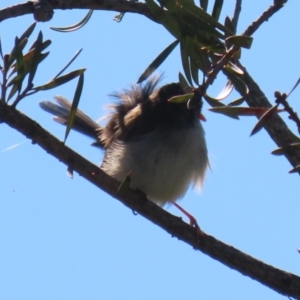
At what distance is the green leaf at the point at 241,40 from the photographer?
5.79 feet

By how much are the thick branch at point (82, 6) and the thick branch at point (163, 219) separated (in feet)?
1.06

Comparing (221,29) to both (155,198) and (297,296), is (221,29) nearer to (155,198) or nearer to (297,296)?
(297,296)

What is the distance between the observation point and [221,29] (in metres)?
1.97

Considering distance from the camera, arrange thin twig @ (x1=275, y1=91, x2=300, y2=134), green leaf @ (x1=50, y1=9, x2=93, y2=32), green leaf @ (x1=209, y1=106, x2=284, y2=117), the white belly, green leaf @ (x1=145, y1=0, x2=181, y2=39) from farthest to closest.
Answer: the white belly → green leaf @ (x1=50, y1=9, x2=93, y2=32) → green leaf @ (x1=145, y1=0, x2=181, y2=39) → green leaf @ (x1=209, y1=106, x2=284, y2=117) → thin twig @ (x1=275, y1=91, x2=300, y2=134)

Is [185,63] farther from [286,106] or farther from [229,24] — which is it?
[286,106]

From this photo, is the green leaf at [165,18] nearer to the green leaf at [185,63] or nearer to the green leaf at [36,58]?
the green leaf at [185,63]

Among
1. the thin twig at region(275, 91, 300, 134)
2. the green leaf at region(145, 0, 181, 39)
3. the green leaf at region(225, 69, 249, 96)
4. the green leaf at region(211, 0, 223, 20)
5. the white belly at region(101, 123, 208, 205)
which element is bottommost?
the thin twig at region(275, 91, 300, 134)

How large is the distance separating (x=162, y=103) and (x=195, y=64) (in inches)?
107

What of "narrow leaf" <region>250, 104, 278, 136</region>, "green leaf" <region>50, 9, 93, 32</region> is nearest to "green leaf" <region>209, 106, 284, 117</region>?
"narrow leaf" <region>250, 104, 278, 136</region>

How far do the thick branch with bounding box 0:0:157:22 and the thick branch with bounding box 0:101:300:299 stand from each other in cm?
32

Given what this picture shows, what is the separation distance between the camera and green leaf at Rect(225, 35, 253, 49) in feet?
5.79

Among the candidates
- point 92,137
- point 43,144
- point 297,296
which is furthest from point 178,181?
point 43,144

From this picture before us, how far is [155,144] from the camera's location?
4309 millimetres

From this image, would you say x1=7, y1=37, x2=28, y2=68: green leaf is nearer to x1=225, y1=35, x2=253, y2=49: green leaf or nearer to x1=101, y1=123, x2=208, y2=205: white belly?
x1=225, y1=35, x2=253, y2=49: green leaf
